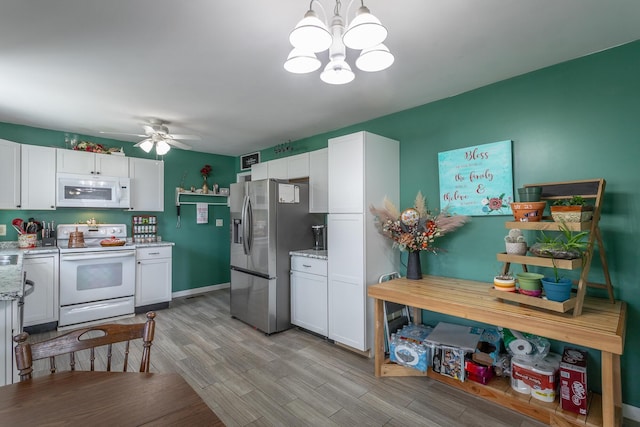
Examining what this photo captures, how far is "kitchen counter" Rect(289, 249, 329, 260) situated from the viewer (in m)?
3.32

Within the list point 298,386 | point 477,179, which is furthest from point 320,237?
point 477,179

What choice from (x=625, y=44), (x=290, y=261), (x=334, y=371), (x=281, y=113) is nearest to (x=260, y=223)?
(x=290, y=261)

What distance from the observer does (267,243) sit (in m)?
3.48

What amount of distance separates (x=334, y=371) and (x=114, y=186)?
12.6 ft

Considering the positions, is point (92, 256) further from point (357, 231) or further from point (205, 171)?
point (357, 231)

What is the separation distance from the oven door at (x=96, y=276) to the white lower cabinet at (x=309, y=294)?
2314 millimetres

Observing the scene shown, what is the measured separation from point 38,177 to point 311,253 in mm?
3530

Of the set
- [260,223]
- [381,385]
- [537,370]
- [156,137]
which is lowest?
[381,385]

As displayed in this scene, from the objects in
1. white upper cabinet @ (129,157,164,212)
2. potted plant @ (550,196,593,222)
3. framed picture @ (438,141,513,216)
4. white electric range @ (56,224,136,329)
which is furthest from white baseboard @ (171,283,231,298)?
potted plant @ (550,196,593,222)

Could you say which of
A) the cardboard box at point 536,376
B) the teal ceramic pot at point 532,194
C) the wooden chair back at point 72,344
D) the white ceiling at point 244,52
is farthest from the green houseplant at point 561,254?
the wooden chair back at point 72,344

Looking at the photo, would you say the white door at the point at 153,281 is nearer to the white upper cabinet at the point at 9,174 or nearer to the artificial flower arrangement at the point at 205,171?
the white upper cabinet at the point at 9,174

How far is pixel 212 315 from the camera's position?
13.7 feet

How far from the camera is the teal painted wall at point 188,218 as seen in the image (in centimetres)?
433

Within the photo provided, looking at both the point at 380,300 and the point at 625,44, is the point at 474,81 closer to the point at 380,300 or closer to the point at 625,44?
the point at 625,44
